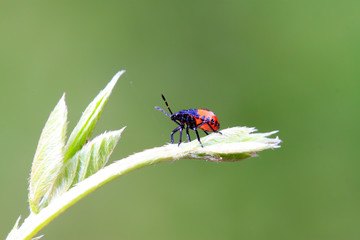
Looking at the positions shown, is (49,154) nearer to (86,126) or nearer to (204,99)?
(86,126)

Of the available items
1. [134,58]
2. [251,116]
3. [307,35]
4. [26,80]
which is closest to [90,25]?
[134,58]

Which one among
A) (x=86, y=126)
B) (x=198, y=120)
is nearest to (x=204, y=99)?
(x=198, y=120)

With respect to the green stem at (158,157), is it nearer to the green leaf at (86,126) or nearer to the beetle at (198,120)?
the green leaf at (86,126)

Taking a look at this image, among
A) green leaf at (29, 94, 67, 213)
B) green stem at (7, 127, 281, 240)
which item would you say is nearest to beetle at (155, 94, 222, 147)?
green stem at (7, 127, 281, 240)

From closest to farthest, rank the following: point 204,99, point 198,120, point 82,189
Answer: point 82,189 < point 198,120 < point 204,99

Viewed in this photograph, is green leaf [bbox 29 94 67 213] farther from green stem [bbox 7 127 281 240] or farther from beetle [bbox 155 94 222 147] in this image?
beetle [bbox 155 94 222 147]

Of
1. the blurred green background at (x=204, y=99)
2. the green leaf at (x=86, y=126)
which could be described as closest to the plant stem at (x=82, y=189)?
the green leaf at (x=86, y=126)
